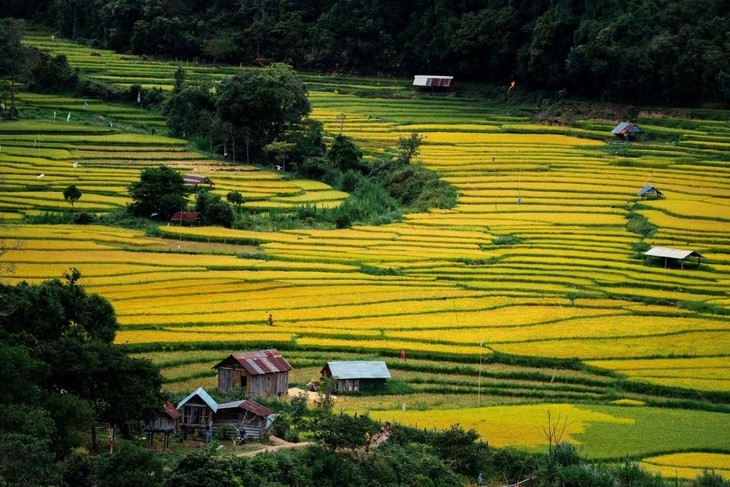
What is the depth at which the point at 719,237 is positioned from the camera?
51219 mm

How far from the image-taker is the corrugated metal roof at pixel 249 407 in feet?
93.3

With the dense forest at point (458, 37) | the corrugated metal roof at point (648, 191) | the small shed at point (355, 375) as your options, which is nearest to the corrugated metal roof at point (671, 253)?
the corrugated metal roof at point (648, 191)

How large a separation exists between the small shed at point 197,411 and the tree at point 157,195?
78.3ft

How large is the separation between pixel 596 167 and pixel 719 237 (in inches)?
553

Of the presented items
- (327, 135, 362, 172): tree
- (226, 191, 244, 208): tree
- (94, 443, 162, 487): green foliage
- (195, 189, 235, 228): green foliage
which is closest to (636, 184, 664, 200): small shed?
(327, 135, 362, 172): tree

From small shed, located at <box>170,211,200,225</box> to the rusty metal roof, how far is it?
19649mm

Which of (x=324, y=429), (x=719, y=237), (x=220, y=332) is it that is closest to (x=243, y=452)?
(x=324, y=429)

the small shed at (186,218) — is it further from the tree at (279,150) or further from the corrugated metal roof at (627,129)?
the corrugated metal roof at (627,129)

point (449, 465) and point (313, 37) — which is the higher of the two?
point (313, 37)

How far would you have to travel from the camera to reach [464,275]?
45.3 metres

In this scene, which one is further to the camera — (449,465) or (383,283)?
(383,283)

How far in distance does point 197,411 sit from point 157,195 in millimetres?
24150

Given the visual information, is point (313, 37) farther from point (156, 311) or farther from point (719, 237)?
point (156, 311)

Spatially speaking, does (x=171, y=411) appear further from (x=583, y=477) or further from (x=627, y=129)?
(x=627, y=129)
